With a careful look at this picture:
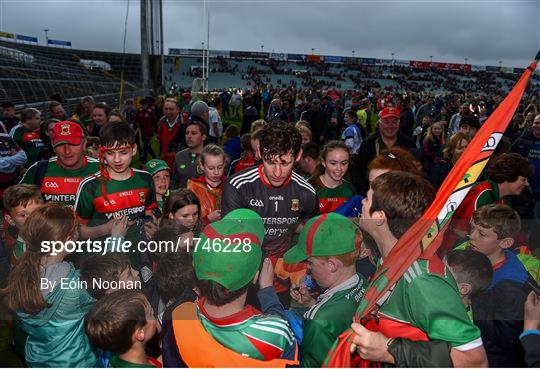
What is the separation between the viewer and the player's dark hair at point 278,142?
279 centimetres

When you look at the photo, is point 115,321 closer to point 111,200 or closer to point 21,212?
point 111,200

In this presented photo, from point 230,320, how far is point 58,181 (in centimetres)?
246

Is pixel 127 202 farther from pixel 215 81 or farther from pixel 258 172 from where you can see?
pixel 215 81

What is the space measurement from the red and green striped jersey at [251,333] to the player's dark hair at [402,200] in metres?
0.66

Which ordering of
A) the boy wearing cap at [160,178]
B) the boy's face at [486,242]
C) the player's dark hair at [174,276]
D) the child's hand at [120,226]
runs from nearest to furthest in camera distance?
the player's dark hair at [174,276] < the boy's face at [486,242] < the child's hand at [120,226] < the boy wearing cap at [160,178]

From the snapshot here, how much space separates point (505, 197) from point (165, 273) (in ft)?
8.98

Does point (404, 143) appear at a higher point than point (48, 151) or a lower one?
higher

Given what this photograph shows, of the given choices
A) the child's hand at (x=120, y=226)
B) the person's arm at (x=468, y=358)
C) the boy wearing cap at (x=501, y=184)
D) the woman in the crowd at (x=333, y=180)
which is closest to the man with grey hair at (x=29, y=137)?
the child's hand at (x=120, y=226)

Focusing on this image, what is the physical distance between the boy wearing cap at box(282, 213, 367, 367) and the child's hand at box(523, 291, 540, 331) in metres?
0.74

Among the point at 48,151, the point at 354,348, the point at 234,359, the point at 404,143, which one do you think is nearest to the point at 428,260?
the point at 354,348

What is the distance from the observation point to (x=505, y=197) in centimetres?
339

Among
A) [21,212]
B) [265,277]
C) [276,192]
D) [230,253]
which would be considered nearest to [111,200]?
[21,212]

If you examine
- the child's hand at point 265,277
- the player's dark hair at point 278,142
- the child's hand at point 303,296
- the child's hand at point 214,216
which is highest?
the player's dark hair at point 278,142

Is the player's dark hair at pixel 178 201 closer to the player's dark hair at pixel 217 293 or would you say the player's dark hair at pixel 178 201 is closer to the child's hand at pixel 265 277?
the child's hand at pixel 265 277
